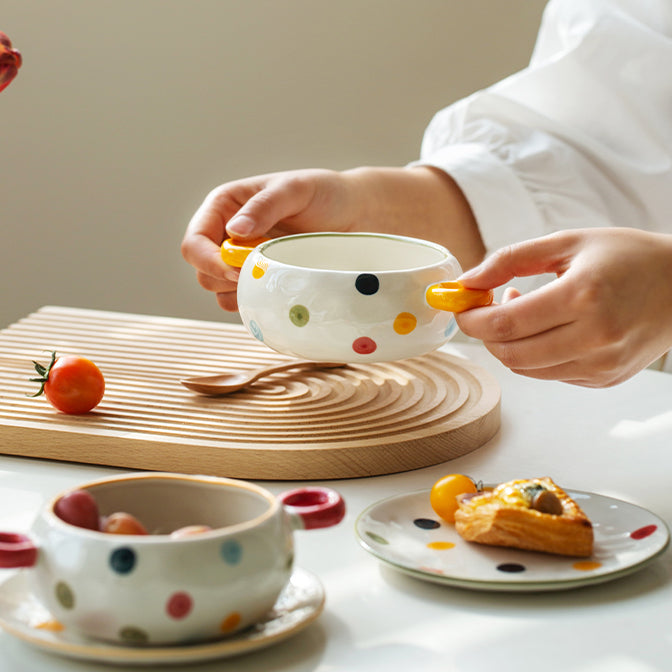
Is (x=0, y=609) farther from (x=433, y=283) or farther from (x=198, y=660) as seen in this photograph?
(x=433, y=283)

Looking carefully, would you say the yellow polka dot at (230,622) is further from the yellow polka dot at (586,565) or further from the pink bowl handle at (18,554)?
the yellow polka dot at (586,565)

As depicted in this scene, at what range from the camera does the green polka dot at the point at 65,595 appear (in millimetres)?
455

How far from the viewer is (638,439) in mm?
899

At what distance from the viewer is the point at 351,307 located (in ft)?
2.41

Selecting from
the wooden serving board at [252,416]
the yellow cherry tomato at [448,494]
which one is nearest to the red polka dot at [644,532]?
the yellow cherry tomato at [448,494]

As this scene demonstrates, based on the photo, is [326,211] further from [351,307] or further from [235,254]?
[351,307]

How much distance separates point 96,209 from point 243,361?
56.0 inches

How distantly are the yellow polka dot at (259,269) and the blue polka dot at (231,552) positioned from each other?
34 cm

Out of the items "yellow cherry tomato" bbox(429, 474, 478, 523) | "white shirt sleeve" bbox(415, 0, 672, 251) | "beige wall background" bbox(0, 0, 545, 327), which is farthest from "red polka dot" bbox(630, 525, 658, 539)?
"beige wall background" bbox(0, 0, 545, 327)

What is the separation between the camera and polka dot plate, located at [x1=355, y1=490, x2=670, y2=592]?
1.86 feet

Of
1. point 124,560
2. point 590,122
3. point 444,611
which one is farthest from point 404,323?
point 590,122

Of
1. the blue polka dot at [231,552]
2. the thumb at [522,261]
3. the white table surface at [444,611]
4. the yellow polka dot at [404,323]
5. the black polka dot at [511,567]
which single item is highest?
the thumb at [522,261]

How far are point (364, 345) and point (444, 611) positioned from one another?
249 mm

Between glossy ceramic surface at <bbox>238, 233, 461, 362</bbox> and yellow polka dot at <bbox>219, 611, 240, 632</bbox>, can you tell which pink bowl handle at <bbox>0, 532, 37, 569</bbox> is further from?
glossy ceramic surface at <bbox>238, 233, 461, 362</bbox>
